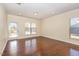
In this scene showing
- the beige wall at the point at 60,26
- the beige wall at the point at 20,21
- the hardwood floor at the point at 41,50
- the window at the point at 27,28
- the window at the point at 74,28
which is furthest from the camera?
the window at the point at 27,28

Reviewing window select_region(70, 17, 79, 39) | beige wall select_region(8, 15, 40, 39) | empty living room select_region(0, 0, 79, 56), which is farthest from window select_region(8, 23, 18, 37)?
window select_region(70, 17, 79, 39)

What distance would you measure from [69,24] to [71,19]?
0.32 metres

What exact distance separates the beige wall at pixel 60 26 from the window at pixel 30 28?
119cm

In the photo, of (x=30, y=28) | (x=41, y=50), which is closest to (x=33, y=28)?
(x=30, y=28)

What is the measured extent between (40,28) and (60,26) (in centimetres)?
356

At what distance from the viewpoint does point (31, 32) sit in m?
8.52

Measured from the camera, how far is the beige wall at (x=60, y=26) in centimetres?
528

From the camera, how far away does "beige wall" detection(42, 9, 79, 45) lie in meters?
5.28

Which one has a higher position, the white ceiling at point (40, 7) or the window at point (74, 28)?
the white ceiling at point (40, 7)

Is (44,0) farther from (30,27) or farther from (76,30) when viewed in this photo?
(30,27)

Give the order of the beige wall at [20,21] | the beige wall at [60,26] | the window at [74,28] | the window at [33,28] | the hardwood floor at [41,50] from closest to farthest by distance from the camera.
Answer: the hardwood floor at [41,50] → the window at [74,28] → the beige wall at [60,26] → the beige wall at [20,21] → the window at [33,28]

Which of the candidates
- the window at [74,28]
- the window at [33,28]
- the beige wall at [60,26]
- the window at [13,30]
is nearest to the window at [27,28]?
the window at [33,28]

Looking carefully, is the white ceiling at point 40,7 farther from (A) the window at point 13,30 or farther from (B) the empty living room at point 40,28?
(A) the window at point 13,30

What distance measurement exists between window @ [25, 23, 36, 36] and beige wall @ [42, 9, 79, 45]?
1.19m
